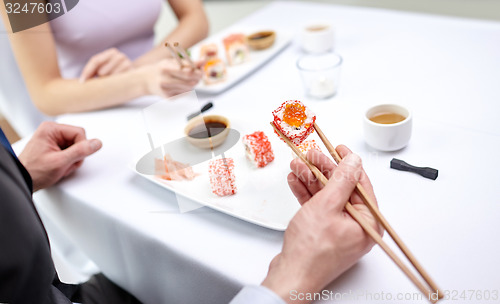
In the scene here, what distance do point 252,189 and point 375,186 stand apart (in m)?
0.23

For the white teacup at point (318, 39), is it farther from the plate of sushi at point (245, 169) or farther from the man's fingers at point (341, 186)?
the man's fingers at point (341, 186)

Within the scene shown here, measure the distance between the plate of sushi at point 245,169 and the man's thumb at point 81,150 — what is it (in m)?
0.13

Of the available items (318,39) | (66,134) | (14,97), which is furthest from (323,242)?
(14,97)

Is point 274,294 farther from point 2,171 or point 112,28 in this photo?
point 112,28

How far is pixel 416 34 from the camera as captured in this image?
1268mm

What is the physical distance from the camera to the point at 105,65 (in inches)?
52.1

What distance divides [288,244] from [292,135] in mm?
189

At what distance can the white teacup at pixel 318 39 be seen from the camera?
1247mm

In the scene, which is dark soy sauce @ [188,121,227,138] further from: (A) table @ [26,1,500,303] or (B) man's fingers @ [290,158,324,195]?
(B) man's fingers @ [290,158,324,195]

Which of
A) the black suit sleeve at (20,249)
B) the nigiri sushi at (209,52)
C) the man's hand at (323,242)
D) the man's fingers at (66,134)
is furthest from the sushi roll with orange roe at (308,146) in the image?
the nigiri sushi at (209,52)

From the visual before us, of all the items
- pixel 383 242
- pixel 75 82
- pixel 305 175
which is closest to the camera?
pixel 383 242

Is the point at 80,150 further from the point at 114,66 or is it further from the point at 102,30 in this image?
the point at 102,30

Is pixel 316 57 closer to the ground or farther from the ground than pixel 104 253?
farther from the ground

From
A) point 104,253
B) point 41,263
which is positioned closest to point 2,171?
point 41,263
